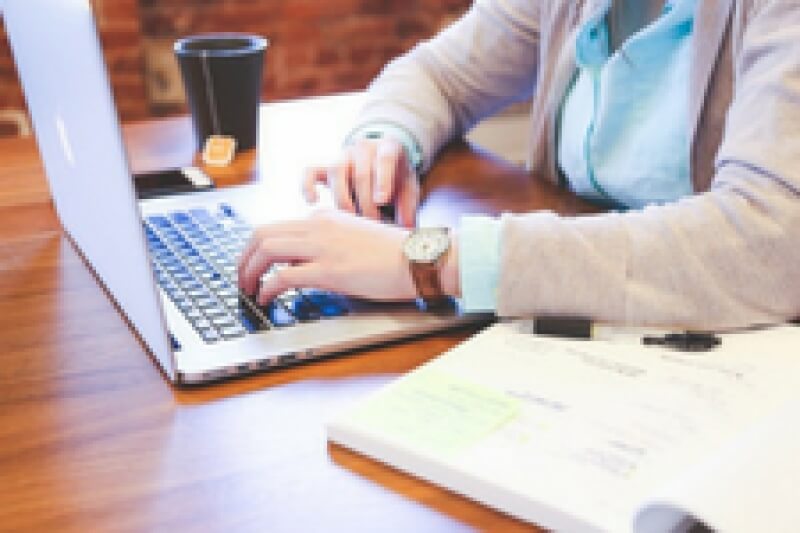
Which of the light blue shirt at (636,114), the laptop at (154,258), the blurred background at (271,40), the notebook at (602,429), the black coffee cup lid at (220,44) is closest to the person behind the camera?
the notebook at (602,429)

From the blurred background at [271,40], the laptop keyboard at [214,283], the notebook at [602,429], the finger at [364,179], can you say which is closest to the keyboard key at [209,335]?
the laptop keyboard at [214,283]

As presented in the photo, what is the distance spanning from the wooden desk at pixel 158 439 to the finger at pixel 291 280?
0.09 metres

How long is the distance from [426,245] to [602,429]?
0.27 meters

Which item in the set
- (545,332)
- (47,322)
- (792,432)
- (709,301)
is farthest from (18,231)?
(792,432)

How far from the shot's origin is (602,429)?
0.67 meters

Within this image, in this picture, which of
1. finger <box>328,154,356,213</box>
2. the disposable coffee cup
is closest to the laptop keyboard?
finger <box>328,154,356,213</box>

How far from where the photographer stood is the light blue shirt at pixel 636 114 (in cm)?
105

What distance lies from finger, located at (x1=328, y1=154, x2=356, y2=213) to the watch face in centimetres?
21

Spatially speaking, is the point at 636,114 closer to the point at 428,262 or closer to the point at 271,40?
the point at 428,262

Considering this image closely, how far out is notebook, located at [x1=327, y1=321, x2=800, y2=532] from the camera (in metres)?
0.56

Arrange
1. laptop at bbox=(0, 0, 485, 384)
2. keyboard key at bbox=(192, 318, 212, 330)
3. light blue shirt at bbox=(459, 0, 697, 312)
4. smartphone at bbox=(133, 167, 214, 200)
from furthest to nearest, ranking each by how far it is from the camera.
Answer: smartphone at bbox=(133, 167, 214, 200) < light blue shirt at bbox=(459, 0, 697, 312) < keyboard key at bbox=(192, 318, 212, 330) < laptop at bbox=(0, 0, 485, 384)

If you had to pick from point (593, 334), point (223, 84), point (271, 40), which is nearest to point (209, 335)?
point (593, 334)

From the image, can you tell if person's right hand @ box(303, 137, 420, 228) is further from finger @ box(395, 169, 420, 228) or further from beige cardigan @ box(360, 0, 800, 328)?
beige cardigan @ box(360, 0, 800, 328)

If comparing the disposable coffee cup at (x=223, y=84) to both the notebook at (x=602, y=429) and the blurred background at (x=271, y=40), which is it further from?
the blurred background at (x=271, y=40)
